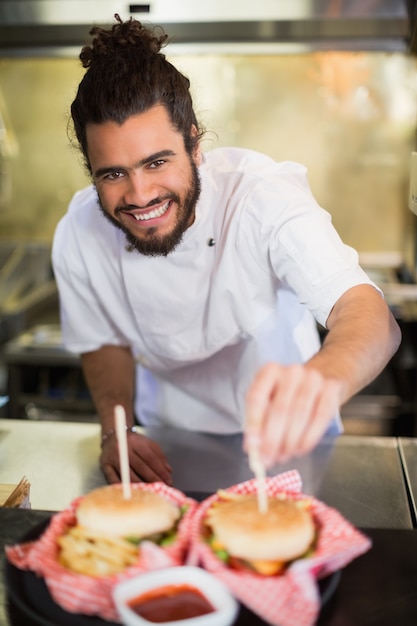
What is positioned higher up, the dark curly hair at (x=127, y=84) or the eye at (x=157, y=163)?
the dark curly hair at (x=127, y=84)

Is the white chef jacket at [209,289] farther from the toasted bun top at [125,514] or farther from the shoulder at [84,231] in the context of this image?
the toasted bun top at [125,514]

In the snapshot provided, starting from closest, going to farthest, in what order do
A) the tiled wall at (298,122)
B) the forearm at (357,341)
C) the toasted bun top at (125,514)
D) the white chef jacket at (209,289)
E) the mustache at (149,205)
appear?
the toasted bun top at (125,514) < the forearm at (357,341) < the mustache at (149,205) < the white chef jacket at (209,289) < the tiled wall at (298,122)

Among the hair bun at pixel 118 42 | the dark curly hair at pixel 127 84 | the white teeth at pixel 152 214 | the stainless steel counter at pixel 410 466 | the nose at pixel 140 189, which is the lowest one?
the stainless steel counter at pixel 410 466

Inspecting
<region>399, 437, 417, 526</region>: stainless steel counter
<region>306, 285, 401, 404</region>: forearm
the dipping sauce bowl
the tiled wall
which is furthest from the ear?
the tiled wall

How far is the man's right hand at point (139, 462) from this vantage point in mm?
1526

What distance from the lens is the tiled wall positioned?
12.2 feet

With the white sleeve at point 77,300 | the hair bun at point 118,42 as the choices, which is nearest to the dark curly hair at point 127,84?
the hair bun at point 118,42

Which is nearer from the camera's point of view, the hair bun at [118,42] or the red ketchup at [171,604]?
the red ketchup at [171,604]

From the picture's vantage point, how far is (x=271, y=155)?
3.87 m

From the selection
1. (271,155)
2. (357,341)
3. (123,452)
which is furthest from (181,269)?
(271,155)

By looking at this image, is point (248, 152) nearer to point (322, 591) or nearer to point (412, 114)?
point (322, 591)

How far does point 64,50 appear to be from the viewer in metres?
2.59

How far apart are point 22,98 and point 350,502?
10.1 ft

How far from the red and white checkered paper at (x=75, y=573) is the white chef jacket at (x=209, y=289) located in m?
0.69
